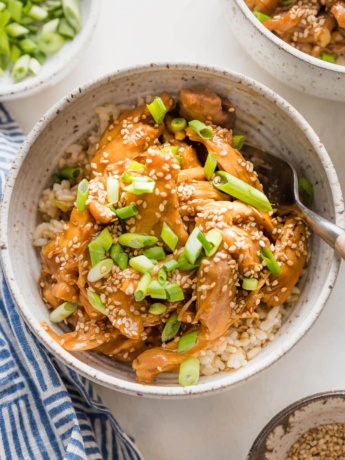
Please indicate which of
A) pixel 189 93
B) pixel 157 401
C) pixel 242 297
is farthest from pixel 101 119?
pixel 157 401

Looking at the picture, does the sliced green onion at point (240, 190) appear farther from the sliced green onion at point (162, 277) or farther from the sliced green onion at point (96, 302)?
the sliced green onion at point (96, 302)

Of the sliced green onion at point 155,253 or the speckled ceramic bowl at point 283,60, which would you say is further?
the speckled ceramic bowl at point 283,60

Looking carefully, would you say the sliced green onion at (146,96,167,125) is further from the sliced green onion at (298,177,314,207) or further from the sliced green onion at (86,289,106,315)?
the sliced green onion at (86,289,106,315)

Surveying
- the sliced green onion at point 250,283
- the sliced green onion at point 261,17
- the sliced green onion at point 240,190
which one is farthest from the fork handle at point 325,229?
the sliced green onion at point 261,17

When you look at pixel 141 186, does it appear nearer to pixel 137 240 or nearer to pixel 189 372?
pixel 137 240

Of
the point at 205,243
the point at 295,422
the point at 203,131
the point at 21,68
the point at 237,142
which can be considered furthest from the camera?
the point at 21,68

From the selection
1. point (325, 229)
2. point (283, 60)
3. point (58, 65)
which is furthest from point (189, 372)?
point (58, 65)
